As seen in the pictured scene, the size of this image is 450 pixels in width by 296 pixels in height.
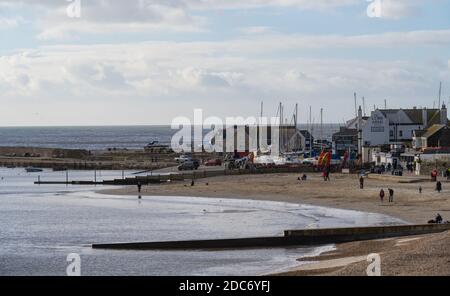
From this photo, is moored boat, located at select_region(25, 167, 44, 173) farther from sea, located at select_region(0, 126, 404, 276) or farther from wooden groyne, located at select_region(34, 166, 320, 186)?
sea, located at select_region(0, 126, 404, 276)

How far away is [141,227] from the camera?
57219mm

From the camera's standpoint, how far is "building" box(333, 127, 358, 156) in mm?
116188

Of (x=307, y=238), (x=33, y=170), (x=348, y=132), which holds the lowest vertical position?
(x=307, y=238)

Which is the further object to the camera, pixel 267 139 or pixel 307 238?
pixel 267 139

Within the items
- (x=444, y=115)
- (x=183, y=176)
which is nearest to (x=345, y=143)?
(x=444, y=115)

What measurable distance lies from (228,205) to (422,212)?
17642mm

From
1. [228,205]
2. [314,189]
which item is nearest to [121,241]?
[228,205]

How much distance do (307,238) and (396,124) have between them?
70.4 meters

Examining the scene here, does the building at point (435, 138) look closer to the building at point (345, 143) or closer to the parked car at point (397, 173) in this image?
the parked car at point (397, 173)

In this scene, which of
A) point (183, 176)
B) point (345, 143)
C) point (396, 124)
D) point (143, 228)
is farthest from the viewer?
point (345, 143)

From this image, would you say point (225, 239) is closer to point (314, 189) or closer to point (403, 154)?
point (314, 189)

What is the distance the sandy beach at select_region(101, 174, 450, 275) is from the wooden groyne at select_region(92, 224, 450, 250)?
114cm

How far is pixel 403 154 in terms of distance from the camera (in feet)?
304

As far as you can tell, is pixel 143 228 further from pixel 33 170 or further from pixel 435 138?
pixel 33 170
